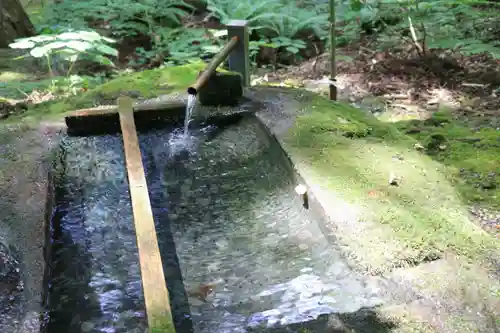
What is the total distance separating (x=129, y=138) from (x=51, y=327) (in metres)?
1.71

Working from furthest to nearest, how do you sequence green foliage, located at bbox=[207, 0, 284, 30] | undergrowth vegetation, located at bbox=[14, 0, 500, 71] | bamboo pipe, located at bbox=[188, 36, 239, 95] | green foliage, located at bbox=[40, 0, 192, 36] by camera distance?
green foliage, located at bbox=[40, 0, 192, 36] < green foliage, located at bbox=[207, 0, 284, 30] < undergrowth vegetation, located at bbox=[14, 0, 500, 71] < bamboo pipe, located at bbox=[188, 36, 239, 95]

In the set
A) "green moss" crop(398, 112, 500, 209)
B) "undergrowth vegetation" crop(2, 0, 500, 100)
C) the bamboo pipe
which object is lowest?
"green moss" crop(398, 112, 500, 209)

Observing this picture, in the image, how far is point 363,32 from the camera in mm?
8617

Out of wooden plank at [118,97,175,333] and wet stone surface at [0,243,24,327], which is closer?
wooden plank at [118,97,175,333]

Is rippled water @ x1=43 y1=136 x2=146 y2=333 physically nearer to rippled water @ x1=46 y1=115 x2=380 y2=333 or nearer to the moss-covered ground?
rippled water @ x1=46 y1=115 x2=380 y2=333

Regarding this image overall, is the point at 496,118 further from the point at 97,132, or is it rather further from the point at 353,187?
the point at 97,132

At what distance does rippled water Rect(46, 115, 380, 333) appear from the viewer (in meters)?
2.60

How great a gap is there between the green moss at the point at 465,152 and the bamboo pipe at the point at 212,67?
1.91 m

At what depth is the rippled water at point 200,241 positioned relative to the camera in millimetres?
2604

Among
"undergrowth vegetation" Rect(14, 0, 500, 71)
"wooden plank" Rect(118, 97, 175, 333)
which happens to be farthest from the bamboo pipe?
"undergrowth vegetation" Rect(14, 0, 500, 71)

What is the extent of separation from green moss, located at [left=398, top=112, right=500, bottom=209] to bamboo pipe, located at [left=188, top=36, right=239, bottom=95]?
6.27ft

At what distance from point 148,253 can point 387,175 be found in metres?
1.81

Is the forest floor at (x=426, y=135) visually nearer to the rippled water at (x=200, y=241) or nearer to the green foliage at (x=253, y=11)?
the rippled water at (x=200, y=241)

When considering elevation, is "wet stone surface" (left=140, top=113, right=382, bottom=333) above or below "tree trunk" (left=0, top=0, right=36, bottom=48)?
below
